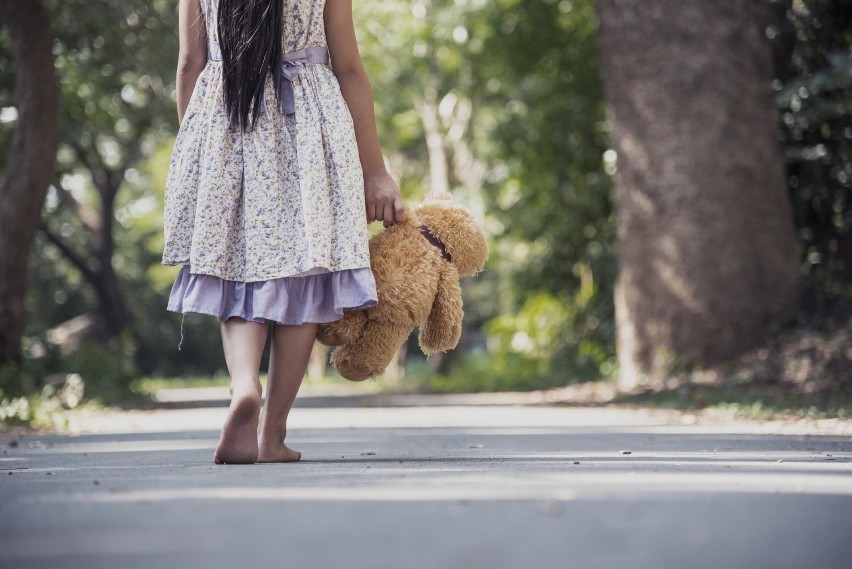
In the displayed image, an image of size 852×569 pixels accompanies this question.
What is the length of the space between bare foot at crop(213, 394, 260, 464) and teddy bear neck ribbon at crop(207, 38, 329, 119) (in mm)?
1095

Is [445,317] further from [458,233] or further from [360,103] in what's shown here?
[360,103]

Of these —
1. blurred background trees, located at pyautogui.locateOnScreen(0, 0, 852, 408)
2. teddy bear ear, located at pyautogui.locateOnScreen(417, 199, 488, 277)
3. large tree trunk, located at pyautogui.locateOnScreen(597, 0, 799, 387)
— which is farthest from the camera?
blurred background trees, located at pyautogui.locateOnScreen(0, 0, 852, 408)

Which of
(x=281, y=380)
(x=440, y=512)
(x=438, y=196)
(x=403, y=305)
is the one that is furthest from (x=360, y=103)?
(x=440, y=512)

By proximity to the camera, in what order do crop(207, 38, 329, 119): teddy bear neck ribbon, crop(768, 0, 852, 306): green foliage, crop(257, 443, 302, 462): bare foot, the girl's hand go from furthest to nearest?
crop(768, 0, 852, 306): green foliage
the girl's hand
crop(207, 38, 329, 119): teddy bear neck ribbon
crop(257, 443, 302, 462): bare foot

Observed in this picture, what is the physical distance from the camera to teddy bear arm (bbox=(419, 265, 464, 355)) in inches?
188

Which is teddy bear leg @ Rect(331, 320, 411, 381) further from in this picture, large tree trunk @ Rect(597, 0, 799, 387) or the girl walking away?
large tree trunk @ Rect(597, 0, 799, 387)

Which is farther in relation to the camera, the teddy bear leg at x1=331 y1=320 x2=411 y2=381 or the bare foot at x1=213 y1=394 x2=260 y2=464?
the teddy bear leg at x1=331 y1=320 x2=411 y2=381

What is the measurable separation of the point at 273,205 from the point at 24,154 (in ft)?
24.2

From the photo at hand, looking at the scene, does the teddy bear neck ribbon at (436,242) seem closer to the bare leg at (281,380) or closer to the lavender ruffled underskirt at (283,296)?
the lavender ruffled underskirt at (283,296)

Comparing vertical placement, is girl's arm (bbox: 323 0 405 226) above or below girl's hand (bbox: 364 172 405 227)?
above

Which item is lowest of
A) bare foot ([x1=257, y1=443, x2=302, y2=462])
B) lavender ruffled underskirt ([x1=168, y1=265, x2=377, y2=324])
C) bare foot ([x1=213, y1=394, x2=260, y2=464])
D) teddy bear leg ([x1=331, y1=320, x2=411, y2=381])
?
bare foot ([x1=257, y1=443, x2=302, y2=462])

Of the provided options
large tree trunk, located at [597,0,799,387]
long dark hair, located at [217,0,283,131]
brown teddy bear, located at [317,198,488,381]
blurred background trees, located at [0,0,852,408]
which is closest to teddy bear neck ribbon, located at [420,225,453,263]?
brown teddy bear, located at [317,198,488,381]

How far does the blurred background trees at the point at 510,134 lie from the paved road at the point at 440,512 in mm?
4991

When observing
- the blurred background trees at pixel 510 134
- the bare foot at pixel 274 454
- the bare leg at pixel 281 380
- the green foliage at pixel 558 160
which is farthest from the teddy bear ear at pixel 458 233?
the green foliage at pixel 558 160
